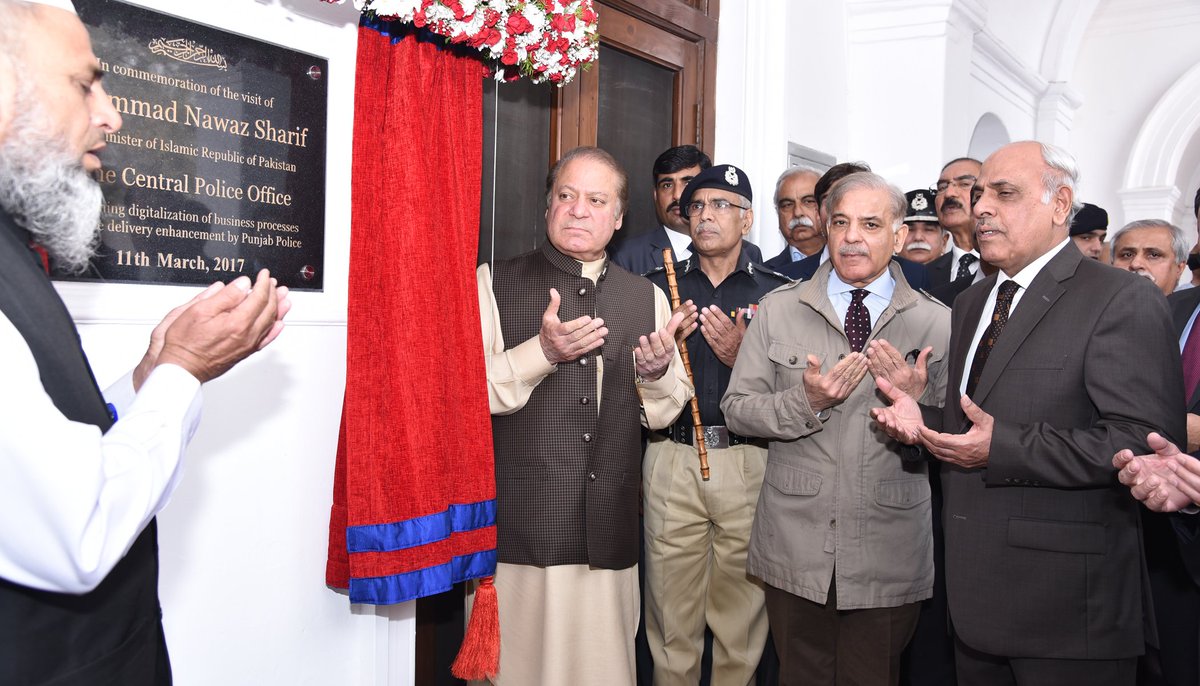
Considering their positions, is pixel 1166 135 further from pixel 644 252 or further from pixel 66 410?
pixel 66 410

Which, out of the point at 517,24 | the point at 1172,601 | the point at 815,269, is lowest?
the point at 1172,601

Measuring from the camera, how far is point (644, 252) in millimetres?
3846

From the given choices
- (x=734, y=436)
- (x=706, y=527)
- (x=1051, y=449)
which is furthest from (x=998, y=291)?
(x=706, y=527)

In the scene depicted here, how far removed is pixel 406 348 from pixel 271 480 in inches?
22.2

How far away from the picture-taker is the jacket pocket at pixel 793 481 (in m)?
2.80

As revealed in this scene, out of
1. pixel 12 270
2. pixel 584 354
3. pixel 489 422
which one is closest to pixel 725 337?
pixel 584 354

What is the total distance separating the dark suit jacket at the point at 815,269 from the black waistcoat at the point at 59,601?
2.89m

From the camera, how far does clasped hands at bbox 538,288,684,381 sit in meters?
2.60

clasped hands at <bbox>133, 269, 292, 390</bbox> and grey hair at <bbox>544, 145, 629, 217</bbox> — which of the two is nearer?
clasped hands at <bbox>133, 269, 292, 390</bbox>

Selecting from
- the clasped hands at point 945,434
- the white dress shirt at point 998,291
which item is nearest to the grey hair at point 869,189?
the white dress shirt at point 998,291

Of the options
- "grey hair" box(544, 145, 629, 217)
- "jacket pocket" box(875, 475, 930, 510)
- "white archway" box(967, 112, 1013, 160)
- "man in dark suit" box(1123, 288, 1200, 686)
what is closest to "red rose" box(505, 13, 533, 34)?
"grey hair" box(544, 145, 629, 217)

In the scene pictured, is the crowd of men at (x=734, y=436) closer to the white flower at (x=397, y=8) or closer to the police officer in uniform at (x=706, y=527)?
the police officer in uniform at (x=706, y=527)

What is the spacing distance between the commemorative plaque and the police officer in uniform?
1.38 metres

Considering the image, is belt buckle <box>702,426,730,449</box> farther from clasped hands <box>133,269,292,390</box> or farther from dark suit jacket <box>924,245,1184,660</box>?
clasped hands <box>133,269,292,390</box>
